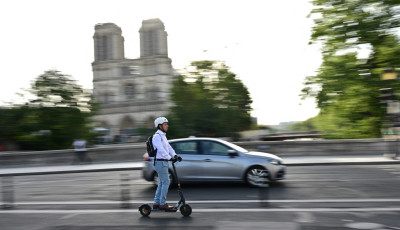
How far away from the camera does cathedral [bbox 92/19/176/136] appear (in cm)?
9056

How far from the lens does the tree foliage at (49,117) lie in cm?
2962

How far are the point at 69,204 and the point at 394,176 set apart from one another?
31.7 feet

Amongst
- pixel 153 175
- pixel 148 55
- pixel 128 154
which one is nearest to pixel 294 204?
pixel 153 175

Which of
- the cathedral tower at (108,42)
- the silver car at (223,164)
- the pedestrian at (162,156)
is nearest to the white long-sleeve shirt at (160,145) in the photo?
the pedestrian at (162,156)

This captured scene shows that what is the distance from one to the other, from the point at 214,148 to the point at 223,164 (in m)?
0.57

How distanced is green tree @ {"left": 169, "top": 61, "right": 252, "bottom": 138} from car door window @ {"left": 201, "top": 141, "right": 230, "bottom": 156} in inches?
637

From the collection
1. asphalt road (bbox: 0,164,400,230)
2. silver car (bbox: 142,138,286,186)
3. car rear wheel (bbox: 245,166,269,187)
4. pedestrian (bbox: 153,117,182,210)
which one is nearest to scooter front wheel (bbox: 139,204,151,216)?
asphalt road (bbox: 0,164,400,230)

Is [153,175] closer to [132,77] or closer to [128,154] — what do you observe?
[128,154]

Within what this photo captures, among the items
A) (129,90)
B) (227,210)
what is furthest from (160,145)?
(129,90)

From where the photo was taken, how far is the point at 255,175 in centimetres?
1154

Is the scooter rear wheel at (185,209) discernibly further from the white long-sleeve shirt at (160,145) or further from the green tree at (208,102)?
the green tree at (208,102)

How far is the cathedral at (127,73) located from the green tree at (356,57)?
61.5 metres

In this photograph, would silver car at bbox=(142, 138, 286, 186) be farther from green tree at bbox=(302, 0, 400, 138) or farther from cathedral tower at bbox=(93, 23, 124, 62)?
cathedral tower at bbox=(93, 23, 124, 62)

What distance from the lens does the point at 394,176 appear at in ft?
43.0
